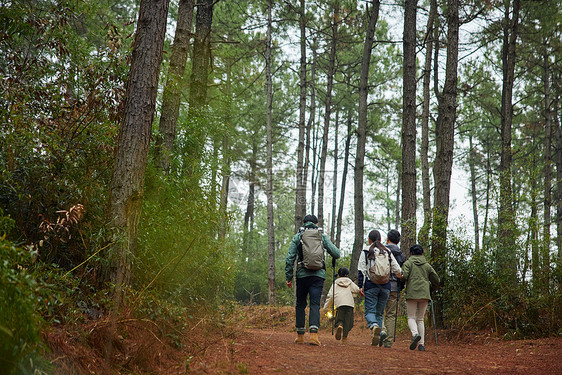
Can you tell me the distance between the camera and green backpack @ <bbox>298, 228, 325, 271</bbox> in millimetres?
7281

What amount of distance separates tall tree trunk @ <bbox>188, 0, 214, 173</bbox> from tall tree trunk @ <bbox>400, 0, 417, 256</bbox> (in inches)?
193

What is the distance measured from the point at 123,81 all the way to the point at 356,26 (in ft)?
52.5

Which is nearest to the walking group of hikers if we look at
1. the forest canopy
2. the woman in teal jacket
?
the woman in teal jacket

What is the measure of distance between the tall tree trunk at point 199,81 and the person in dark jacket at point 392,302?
3.98 m

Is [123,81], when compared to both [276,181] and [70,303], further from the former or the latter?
[276,181]

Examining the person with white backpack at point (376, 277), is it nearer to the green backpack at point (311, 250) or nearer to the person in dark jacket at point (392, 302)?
the person in dark jacket at point (392, 302)

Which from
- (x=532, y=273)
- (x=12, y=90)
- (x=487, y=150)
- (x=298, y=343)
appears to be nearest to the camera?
(x=12, y=90)

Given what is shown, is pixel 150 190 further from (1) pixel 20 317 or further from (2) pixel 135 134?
(1) pixel 20 317

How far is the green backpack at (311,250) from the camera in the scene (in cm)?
728

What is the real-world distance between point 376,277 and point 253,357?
3.31 meters

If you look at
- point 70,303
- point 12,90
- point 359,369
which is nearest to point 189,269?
point 70,303

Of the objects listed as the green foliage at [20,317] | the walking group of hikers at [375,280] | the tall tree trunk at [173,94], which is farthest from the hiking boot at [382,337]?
the green foliage at [20,317]

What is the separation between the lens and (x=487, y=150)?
95.5 feet

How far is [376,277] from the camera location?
785cm
